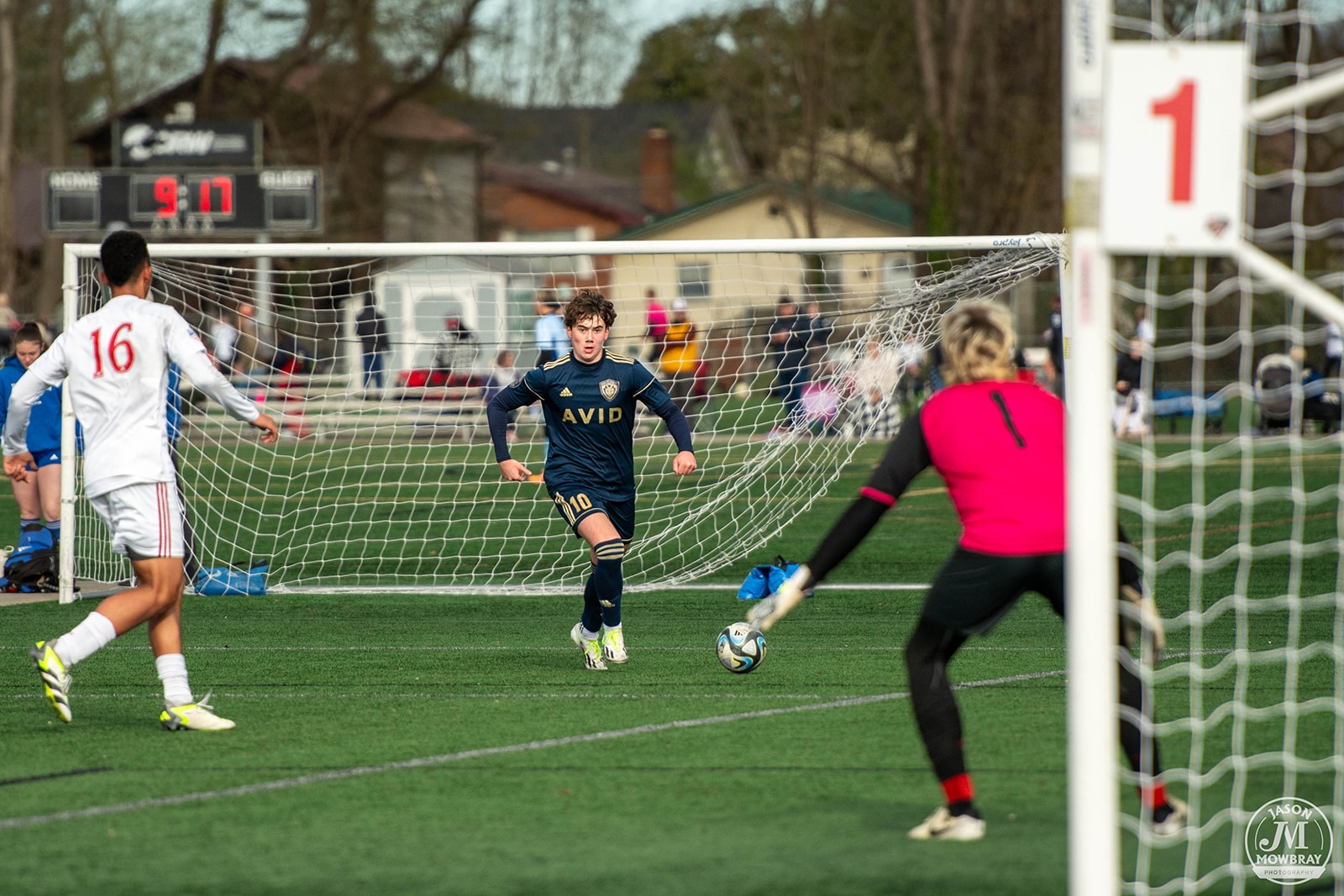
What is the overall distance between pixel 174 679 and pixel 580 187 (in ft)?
171

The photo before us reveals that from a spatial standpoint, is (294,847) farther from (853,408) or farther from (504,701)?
(853,408)

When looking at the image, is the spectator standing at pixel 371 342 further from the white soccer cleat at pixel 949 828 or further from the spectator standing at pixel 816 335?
the white soccer cleat at pixel 949 828

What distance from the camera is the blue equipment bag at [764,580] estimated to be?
30.8 feet

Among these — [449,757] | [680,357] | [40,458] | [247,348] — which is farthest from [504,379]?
[449,757]

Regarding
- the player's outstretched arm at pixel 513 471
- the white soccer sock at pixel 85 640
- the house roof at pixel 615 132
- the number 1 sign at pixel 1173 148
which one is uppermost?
the house roof at pixel 615 132

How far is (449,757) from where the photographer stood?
18.2ft

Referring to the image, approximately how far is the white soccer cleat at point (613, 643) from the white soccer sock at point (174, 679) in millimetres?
2191

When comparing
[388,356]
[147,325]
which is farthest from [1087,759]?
[388,356]

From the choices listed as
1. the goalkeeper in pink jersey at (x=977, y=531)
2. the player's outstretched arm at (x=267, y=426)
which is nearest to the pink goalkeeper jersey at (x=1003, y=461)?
the goalkeeper in pink jersey at (x=977, y=531)

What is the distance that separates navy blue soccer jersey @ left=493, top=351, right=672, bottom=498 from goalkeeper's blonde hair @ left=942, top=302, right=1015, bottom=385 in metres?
3.18

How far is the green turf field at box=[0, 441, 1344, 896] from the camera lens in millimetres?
4258

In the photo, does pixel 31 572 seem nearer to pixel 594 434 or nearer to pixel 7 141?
pixel 594 434

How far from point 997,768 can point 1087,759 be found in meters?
1.97

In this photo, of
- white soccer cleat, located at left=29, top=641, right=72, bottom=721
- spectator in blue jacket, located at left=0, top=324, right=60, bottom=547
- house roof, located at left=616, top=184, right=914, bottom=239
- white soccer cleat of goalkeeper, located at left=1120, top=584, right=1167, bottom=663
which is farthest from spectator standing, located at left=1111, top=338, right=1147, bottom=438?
house roof, located at left=616, top=184, right=914, bottom=239
